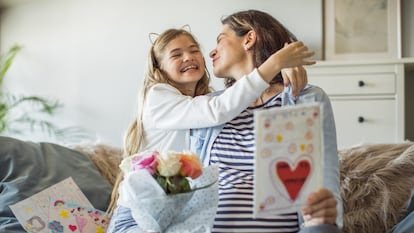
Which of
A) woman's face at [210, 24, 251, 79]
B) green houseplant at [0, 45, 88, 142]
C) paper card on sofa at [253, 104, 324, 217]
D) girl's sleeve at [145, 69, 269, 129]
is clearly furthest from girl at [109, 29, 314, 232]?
green houseplant at [0, 45, 88, 142]

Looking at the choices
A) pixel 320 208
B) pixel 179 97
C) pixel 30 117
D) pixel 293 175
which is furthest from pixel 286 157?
pixel 30 117

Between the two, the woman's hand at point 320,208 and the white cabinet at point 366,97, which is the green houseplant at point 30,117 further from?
the woman's hand at point 320,208

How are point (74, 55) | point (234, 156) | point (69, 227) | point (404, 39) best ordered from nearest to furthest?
point (234, 156) → point (69, 227) → point (404, 39) → point (74, 55)

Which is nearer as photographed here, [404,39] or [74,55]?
[404,39]

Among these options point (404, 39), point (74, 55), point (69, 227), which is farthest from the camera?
point (74, 55)

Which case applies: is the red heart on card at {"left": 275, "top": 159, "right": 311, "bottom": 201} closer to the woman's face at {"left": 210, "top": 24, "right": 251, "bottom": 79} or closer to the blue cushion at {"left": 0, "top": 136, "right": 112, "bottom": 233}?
the woman's face at {"left": 210, "top": 24, "right": 251, "bottom": 79}

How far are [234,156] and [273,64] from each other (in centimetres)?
28

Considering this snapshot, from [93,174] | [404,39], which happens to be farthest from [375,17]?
[93,174]

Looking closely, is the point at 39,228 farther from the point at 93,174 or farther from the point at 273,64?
the point at 273,64

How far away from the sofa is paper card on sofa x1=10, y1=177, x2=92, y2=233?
0.02m

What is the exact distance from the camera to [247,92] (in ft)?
4.14

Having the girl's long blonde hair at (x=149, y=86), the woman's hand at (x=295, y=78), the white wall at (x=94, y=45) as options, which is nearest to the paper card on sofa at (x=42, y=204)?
the girl's long blonde hair at (x=149, y=86)

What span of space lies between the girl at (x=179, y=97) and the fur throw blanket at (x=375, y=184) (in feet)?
1.65

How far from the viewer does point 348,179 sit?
5.55ft
